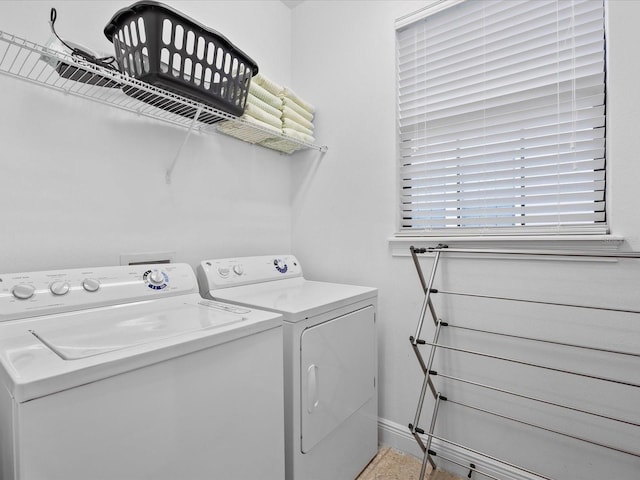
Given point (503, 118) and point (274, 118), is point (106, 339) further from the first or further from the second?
point (503, 118)

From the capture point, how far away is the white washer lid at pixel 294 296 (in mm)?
1304

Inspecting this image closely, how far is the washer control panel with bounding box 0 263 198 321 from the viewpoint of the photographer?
1031 millimetres

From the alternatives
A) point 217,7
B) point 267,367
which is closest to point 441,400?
point 267,367

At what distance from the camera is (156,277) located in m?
1.36

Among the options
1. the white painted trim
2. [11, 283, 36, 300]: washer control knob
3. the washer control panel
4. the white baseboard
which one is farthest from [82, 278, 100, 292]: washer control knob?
the white painted trim

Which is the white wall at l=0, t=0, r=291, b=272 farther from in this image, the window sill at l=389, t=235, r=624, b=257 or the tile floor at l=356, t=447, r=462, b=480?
the tile floor at l=356, t=447, r=462, b=480

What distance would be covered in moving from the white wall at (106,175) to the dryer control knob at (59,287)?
→ 19 centimetres

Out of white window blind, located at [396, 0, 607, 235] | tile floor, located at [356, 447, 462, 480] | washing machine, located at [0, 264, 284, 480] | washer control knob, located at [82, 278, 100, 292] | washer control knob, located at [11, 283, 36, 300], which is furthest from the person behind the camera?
tile floor, located at [356, 447, 462, 480]

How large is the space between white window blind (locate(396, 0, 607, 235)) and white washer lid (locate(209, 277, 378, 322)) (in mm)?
534

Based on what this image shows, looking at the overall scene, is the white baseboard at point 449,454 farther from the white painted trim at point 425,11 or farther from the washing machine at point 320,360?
the white painted trim at point 425,11

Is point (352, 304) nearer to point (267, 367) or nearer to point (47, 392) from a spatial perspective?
point (267, 367)

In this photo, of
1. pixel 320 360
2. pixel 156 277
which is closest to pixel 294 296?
pixel 320 360

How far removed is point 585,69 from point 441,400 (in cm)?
164

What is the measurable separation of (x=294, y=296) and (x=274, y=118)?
0.99 m
